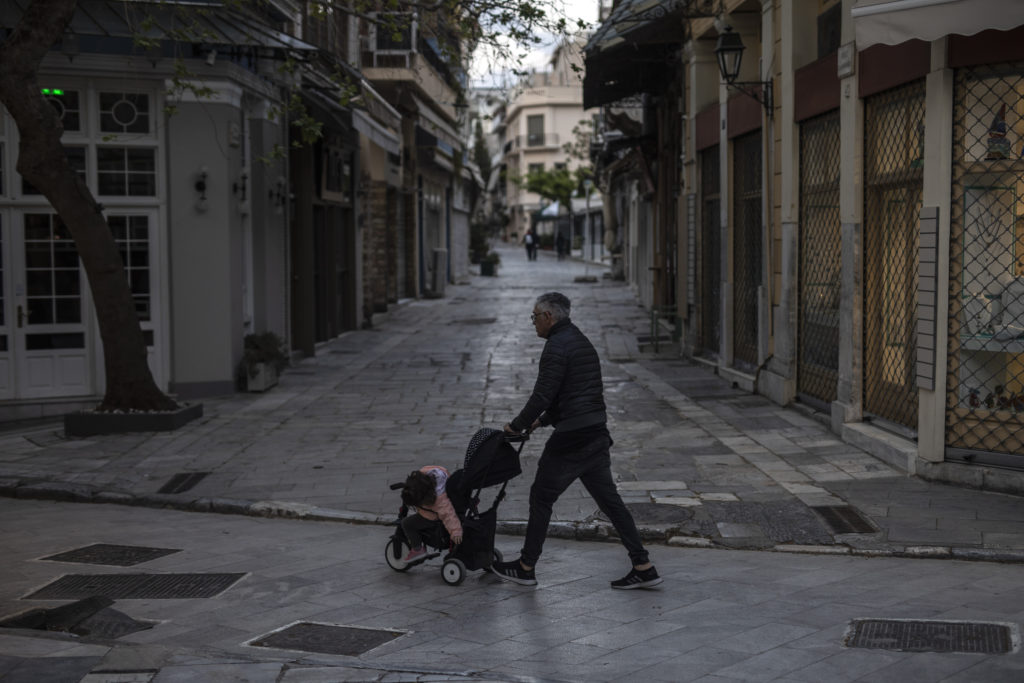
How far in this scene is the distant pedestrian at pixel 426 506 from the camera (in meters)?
7.11

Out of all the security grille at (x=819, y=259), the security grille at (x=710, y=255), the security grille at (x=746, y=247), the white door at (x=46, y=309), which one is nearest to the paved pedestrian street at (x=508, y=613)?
Result: the security grille at (x=819, y=259)

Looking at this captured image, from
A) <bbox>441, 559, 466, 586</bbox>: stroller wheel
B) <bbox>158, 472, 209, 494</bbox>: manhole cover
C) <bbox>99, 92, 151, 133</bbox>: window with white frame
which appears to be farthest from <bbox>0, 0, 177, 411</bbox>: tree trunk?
<bbox>441, 559, 466, 586</bbox>: stroller wheel

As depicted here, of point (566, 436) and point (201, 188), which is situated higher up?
point (201, 188)

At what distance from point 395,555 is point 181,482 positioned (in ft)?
11.5

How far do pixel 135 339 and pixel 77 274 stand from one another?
7.27 feet

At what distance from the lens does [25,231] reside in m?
14.0

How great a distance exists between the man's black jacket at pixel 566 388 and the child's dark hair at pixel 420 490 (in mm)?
633

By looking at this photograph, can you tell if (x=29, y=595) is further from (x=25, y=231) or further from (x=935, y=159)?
(x=25, y=231)

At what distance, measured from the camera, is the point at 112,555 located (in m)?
7.95

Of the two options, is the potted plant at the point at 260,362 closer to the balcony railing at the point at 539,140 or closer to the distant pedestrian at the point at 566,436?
the distant pedestrian at the point at 566,436

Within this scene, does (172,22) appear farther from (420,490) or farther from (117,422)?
(420,490)

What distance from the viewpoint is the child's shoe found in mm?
7277

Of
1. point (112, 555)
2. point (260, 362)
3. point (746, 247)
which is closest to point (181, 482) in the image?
point (112, 555)

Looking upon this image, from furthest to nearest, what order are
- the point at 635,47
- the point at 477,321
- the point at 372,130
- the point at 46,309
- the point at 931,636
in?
the point at 477,321 < the point at 372,130 < the point at 635,47 < the point at 46,309 < the point at 931,636
